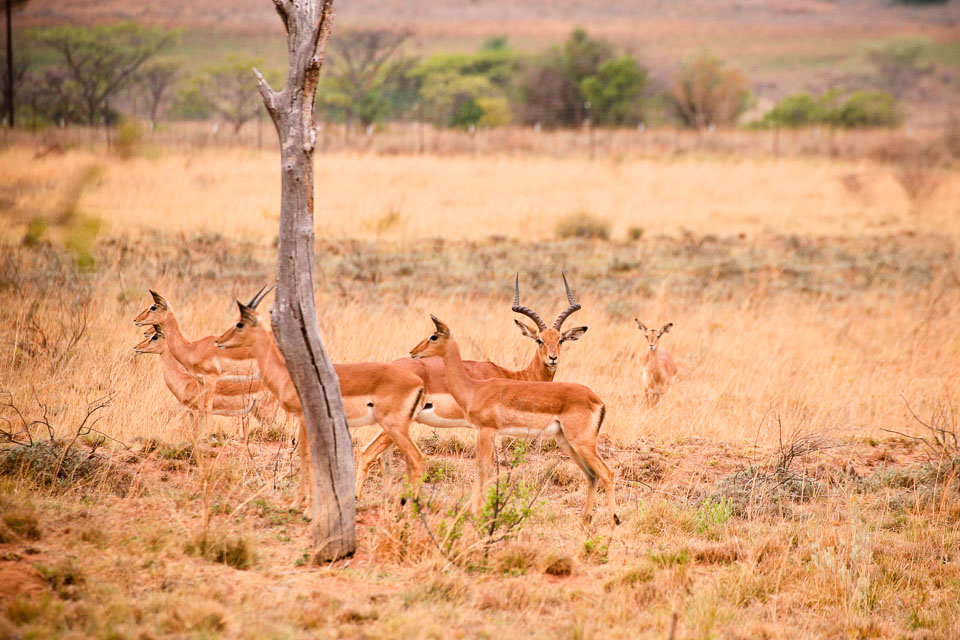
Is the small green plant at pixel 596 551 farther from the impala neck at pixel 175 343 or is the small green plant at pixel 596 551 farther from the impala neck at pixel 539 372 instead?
the impala neck at pixel 175 343

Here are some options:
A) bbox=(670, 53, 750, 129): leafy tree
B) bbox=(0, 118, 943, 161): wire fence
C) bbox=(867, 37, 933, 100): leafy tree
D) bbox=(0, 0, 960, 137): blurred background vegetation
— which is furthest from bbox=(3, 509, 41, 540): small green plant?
bbox=(867, 37, 933, 100): leafy tree

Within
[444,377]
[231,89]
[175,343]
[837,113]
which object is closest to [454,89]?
[231,89]

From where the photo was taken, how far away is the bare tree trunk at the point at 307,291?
5211 mm

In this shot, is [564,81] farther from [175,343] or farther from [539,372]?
[175,343]

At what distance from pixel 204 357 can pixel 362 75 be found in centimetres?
4679

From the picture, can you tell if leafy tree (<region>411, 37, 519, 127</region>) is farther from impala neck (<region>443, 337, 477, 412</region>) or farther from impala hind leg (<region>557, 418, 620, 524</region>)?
impala hind leg (<region>557, 418, 620, 524</region>)

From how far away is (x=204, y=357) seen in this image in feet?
26.2

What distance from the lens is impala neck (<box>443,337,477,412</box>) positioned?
6758 mm

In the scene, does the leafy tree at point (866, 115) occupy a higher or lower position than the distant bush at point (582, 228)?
higher

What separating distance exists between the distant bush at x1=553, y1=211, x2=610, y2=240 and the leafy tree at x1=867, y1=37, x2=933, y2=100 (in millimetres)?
57462

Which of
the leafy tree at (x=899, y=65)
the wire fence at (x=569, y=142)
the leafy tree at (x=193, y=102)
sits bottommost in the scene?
the wire fence at (x=569, y=142)

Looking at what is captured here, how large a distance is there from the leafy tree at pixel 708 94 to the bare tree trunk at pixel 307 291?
153ft

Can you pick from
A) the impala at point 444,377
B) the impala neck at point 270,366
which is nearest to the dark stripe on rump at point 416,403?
the impala at point 444,377

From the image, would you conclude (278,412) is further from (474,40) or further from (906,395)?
(474,40)
